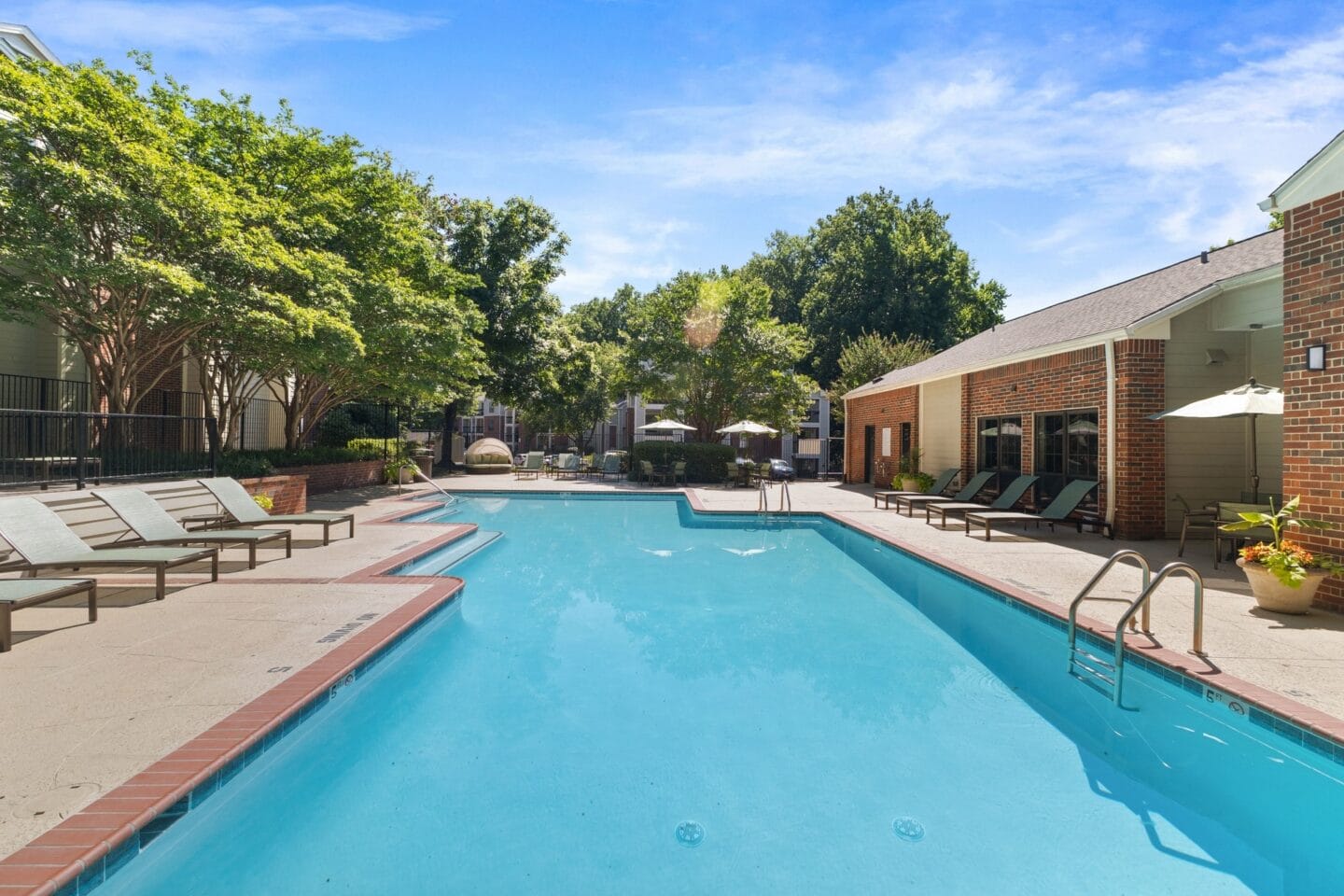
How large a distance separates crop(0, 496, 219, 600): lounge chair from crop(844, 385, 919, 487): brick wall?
17.9 m

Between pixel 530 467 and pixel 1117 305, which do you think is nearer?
pixel 1117 305

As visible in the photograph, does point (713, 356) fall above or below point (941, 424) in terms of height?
above

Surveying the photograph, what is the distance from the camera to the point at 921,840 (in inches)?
128

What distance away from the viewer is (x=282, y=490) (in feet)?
40.5

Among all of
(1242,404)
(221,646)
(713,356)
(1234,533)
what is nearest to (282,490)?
(221,646)

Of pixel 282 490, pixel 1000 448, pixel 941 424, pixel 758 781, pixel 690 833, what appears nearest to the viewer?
pixel 690 833

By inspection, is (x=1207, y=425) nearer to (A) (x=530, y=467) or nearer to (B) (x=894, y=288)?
(A) (x=530, y=467)

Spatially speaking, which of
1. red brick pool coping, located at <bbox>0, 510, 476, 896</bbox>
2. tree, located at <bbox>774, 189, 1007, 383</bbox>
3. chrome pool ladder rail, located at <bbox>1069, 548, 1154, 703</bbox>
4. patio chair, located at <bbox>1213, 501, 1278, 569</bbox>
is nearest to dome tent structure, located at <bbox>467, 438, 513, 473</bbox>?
tree, located at <bbox>774, 189, 1007, 383</bbox>

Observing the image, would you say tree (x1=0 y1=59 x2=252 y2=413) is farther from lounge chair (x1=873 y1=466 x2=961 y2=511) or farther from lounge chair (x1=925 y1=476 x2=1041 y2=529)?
lounge chair (x1=873 y1=466 x2=961 y2=511)

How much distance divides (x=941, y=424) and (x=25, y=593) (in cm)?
1801

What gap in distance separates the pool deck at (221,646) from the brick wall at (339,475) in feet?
24.0

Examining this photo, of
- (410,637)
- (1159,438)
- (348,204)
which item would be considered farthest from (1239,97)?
(348,204)

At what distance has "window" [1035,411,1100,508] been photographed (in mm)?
11703

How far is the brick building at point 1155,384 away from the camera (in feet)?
33.9
